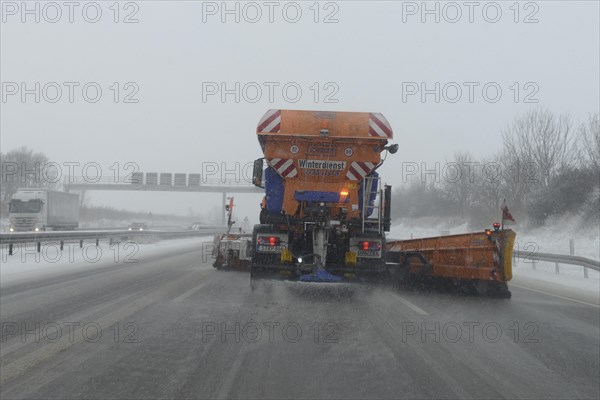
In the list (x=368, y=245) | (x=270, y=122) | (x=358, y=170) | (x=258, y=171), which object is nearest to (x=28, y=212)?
(x=258, y=171)

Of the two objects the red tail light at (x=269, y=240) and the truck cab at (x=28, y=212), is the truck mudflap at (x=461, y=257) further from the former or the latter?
the truck cab at (x=28, y=212)

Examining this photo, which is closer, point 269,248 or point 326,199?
point 326,199

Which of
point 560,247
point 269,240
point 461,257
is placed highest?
point 269,240

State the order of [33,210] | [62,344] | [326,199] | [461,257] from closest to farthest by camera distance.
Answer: [62,344]
[326,199]
[461,257]
[33,210]

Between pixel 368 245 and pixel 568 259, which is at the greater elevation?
pixel 368 245

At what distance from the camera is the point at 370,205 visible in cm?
1048

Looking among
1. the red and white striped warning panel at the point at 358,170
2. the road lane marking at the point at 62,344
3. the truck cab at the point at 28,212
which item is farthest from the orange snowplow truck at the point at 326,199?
the truck cab at the point at 28,212

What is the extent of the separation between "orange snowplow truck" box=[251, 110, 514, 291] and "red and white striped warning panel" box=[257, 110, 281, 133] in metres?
0.02

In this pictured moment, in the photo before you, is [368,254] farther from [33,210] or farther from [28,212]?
[28,212]

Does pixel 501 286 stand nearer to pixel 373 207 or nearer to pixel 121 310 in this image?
pixel 373 207

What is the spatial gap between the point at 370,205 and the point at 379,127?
1561 millimetres

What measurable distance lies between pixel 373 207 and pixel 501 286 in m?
3.14

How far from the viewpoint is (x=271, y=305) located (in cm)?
901

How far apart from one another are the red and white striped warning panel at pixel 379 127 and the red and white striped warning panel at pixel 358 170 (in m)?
0.62
